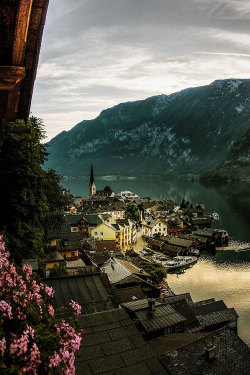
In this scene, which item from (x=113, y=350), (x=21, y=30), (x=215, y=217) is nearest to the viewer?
(x=21, y=30)

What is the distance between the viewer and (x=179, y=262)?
5731 centimetres

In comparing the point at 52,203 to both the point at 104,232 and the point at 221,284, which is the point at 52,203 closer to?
the point at 221,284

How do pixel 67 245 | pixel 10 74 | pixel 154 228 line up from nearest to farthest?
pixel 10 74
pixel 67 245
pixel 154 228

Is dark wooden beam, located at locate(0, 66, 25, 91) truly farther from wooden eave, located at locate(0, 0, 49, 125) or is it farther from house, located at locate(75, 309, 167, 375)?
house, located at locate(75, 309, 167, 375)

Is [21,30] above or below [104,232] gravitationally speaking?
above

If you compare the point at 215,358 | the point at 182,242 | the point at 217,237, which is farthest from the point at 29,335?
the point at 217,237

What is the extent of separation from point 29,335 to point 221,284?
4689 centimetres

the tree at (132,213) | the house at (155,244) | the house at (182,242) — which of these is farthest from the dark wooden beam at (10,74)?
the tree at (132,213)

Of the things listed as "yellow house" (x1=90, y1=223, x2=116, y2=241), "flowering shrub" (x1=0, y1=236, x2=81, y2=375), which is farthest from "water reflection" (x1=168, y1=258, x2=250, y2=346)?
"flowering shrub" (x1=0, y1=236, x2=81, y2=375)

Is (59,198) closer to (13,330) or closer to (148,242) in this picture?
(13,330)

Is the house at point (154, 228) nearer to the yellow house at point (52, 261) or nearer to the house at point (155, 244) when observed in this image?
the house at point (155, 244)

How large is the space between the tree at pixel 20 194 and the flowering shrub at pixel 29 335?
53.4 feet

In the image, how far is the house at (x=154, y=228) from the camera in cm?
7812

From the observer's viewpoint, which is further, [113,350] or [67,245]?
[67,245]
